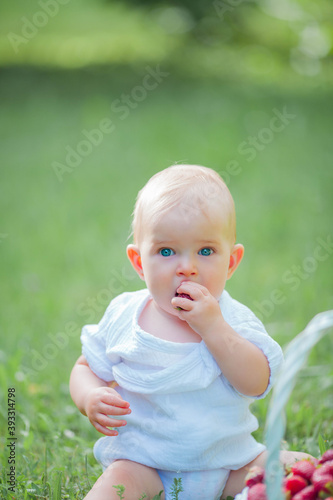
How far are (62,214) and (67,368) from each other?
232 centimetres

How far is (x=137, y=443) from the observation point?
1.96 meters

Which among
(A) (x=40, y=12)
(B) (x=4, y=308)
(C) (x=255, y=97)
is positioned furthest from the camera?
(A) (x=40, y=12)

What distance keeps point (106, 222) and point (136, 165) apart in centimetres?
133

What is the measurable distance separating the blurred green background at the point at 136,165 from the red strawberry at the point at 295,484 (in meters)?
0.83

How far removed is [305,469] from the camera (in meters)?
1.61

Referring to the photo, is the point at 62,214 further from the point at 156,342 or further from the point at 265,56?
the point at 265,56

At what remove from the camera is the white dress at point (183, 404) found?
6.15 feet

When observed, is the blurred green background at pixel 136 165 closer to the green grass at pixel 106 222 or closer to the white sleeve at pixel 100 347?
the green grass at pixel 106 222

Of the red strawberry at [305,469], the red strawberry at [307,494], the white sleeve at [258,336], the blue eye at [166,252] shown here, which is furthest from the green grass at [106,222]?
the blue eye at [166,252]

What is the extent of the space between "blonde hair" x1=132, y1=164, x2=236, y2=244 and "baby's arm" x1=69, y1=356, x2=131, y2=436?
0.49 metres

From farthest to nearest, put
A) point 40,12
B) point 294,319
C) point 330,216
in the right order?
point 40,12 < point 330,216 < point 294,319

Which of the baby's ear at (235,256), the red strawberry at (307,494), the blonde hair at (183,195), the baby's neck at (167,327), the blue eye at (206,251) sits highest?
the blonde hair at (183,195)

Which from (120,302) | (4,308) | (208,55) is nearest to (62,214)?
(4,308)

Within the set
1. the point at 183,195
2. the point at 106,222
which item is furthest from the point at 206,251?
the point at 106,222
